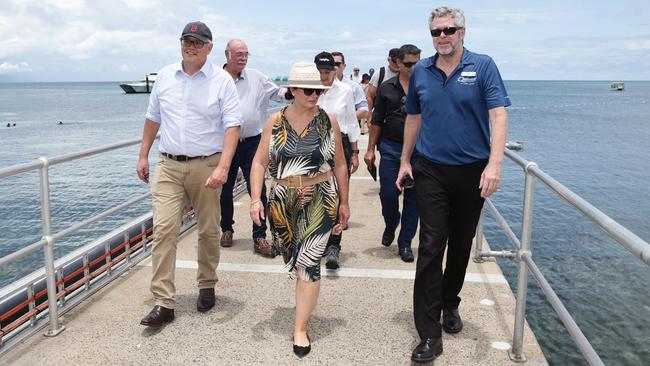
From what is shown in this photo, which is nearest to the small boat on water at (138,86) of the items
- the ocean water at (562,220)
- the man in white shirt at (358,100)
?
the ocean water at (562,220)

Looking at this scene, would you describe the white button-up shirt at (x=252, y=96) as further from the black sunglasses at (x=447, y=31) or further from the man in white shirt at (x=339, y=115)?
the black sunglasses at (x=447, y=31)

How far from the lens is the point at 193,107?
3824 mm

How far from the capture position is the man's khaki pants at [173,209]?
3793mm

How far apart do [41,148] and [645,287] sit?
3378 cm

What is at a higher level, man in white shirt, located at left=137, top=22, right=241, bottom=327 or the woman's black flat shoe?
man in white shirt, located at left=137, top=22, right=241, bottom=327

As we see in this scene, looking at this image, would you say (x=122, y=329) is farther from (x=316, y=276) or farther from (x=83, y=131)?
(x=83, y=131)

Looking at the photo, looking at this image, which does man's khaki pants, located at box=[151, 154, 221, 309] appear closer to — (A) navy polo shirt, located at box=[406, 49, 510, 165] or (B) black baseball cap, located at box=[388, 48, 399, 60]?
(A) navy polo shirt, located at box=[406, 49, 510, 165]

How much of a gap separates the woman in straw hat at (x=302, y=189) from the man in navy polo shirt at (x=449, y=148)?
0.57m

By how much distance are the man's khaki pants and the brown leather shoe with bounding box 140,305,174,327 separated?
4 centimetres

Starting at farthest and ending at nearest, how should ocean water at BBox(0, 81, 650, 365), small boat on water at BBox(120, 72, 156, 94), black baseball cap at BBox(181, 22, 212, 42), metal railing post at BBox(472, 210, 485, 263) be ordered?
small boat on water at BBox(120, 72, 156, 94) → ocean water at BBox(0, 81, 650, 365) → metal railing post at BBox(472, 210, 485, 263) → black baseball cap at BBox(181, 22, 212, 42)

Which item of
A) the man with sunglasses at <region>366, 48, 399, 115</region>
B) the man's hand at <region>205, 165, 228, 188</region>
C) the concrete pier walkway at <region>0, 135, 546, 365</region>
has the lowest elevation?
the concrete pier walkway at <region>0, 135, 546, 365</region>

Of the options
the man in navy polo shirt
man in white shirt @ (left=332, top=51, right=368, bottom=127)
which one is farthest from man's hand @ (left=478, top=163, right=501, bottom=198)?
man in white shirt @ (left=332, top=51, right=368, bottom=127)

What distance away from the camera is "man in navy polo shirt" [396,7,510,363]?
3.13 meters

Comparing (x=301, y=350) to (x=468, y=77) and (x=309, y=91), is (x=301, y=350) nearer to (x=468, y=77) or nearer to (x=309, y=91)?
(x=309, y=91)
